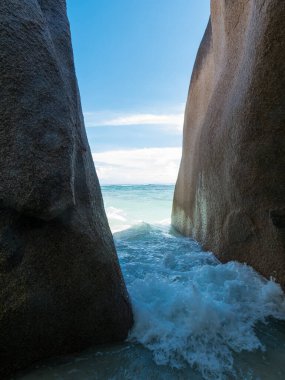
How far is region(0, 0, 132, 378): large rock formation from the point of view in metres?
1.98

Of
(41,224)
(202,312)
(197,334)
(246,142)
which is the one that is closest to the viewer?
(41,224)

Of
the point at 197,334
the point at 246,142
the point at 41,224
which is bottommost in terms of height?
the point at 197,334

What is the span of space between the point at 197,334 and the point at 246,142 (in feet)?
6.74

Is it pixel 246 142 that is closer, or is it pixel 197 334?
pixel 197 334

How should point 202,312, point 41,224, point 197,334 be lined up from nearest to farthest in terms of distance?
point 41,224, point 197,334, point 202,312

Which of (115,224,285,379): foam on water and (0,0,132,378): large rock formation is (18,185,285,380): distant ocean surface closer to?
(115,224,285,379): foam on water

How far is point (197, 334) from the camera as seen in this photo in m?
2.38

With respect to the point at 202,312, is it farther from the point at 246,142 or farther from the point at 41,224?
the point at 246,142

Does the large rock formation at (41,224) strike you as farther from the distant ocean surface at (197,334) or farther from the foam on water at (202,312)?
the foam on water at (202,312)

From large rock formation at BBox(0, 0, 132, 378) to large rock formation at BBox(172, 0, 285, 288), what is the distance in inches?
71.4

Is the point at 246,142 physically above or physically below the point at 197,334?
above

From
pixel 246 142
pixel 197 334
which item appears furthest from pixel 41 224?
pixel 246 142

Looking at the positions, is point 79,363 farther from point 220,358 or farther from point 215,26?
point 215,26

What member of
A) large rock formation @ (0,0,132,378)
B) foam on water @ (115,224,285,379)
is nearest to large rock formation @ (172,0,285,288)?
foam on water @ (115,224,285,379)
